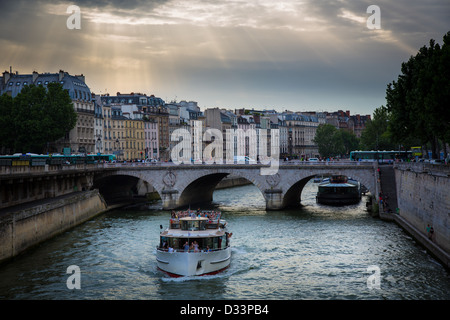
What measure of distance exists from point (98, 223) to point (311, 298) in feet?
110

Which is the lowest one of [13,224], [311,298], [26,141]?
[311,298]

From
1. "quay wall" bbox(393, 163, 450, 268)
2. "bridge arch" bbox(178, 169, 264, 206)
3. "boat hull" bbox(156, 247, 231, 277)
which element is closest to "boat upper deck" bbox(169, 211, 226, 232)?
"boat hull" bbox(156, 247, 231, 277)

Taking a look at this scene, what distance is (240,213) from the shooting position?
68.9 metres

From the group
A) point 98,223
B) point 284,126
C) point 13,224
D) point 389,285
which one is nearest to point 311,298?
point 389,285

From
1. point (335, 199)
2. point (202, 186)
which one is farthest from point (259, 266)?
point (202, 186)

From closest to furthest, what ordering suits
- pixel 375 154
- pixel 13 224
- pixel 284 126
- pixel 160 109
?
1. pixel 13 224
2. pixel 375 154
3. pixel 160 109
4. pixel 284 126

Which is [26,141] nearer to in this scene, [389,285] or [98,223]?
[98,223]

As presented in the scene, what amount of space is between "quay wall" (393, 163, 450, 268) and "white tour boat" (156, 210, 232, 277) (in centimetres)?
1319

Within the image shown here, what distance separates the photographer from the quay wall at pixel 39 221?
4069 centimetres

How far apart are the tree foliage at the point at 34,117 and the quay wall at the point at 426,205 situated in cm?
5524

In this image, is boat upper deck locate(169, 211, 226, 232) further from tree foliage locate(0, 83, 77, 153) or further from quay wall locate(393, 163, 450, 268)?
tree foliage locate(0, 83, 77, 153)

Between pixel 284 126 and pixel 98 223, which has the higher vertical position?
pixel 284 126

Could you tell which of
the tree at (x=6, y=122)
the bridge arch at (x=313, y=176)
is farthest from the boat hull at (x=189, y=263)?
the tree at (x=6, y=122)

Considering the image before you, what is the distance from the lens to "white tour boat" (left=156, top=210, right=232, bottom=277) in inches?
1483
